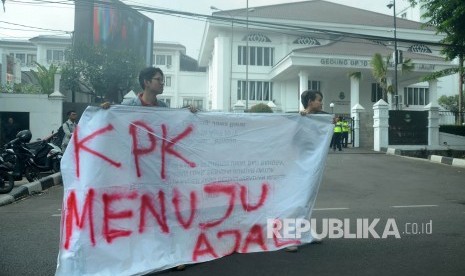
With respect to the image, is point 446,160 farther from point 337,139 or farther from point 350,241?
point 350,241

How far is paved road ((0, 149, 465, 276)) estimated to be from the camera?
12.4 ft

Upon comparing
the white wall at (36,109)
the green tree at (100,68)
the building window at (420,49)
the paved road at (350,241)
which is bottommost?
the paved road at (350,241)

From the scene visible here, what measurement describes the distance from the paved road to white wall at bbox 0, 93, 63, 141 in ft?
35.3

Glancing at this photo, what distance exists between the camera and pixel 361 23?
37.9 metres

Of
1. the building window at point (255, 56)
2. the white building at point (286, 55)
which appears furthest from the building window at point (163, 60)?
the building window at point (255, 56)

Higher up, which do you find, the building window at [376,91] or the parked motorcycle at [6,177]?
the building window at [376,91]

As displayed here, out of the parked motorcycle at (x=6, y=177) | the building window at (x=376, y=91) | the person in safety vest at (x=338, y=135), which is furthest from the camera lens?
the building window at (x=376, y=91)

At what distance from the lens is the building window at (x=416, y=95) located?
3712 cm

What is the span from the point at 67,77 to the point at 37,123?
1159cm

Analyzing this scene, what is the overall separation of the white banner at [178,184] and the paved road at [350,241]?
10.6 inches

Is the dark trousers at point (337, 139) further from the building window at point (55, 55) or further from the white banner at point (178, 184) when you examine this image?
the building window at point (55, 55)

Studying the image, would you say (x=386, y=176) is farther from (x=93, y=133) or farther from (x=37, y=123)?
(x=37, y=123)

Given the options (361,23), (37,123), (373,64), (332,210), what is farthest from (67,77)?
(332,210)

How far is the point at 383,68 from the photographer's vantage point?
26766mm
